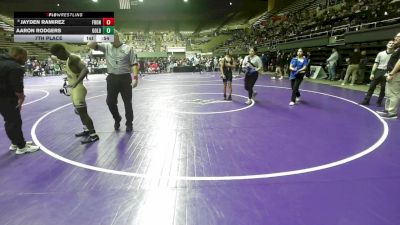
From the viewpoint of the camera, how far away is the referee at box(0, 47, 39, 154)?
4.68m

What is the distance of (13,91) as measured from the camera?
16.0 ft

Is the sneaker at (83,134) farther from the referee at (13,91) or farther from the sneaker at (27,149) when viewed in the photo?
the referee at (13,91)

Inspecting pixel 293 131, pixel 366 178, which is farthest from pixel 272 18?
pixel 366 178

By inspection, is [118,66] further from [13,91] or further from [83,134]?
[13,91]

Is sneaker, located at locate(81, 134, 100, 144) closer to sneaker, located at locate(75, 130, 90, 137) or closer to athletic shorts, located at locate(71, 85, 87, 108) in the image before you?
sneaker, located at locate(75, 130, 90, 137)

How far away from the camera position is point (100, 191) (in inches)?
141

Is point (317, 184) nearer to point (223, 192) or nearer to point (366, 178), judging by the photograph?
point (366, 178)
